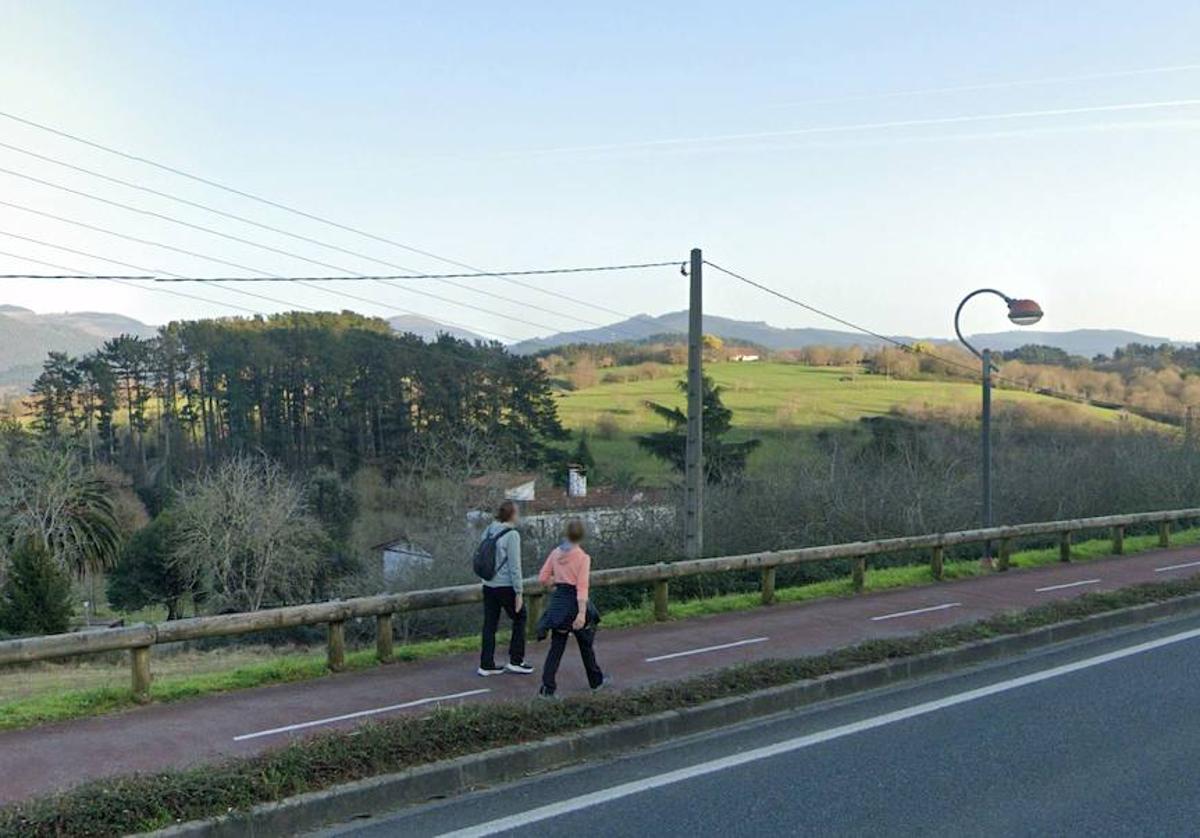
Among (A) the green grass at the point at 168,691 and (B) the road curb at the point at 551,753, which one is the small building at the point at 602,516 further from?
(B) the road curb at the point at 551,753

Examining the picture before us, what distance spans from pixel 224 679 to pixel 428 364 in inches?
2158

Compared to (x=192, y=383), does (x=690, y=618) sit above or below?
below

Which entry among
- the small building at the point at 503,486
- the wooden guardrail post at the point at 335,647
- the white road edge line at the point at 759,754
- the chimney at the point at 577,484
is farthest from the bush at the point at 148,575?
the white road edge line at the point at 759,754

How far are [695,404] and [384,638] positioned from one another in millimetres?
8681

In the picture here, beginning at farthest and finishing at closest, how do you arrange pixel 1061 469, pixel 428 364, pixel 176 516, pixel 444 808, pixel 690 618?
pixel 428 364 < pixel 176 516 < pixel 1061 469 < pixel 690 618 < pixel 444 808

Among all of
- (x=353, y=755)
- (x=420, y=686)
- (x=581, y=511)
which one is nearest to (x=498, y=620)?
(x=420, y=686)

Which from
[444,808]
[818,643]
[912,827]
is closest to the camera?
[912,827]

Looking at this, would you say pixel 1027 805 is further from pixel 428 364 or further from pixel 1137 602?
pixel 428 364

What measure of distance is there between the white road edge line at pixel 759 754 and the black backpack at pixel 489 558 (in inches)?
114

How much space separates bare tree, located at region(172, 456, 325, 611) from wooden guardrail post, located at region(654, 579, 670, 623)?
1469 inches

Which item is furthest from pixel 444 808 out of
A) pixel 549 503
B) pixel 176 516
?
pixel 176 516

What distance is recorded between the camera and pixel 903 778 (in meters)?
6.31

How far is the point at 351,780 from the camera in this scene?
5.95 meters

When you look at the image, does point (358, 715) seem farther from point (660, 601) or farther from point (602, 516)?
point (602, 516)
